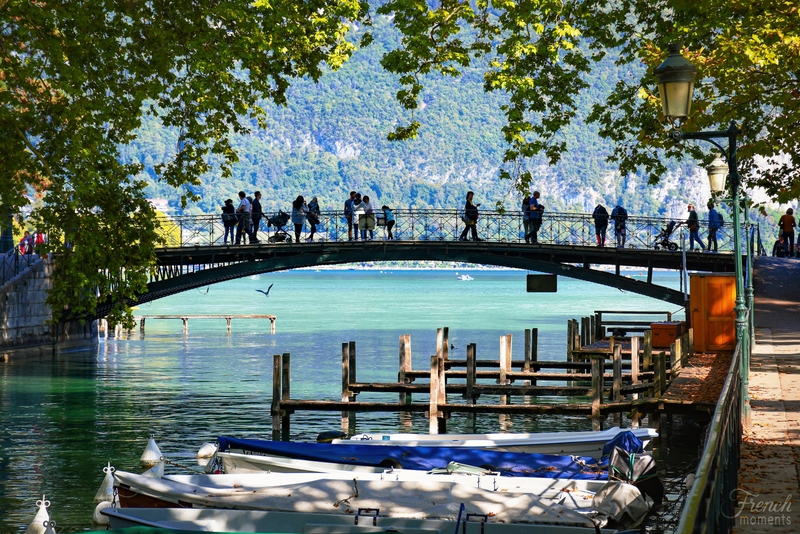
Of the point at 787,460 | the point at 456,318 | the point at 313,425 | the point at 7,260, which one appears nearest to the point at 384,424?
the point at 313,425

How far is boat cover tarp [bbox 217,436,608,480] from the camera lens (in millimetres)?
16094

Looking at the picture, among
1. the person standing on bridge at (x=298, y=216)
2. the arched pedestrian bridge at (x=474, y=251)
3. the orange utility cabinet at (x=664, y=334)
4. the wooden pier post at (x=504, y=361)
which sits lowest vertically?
the wooden pier post at (x=504, y=361)

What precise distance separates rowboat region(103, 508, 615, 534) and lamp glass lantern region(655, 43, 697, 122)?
5.35 m

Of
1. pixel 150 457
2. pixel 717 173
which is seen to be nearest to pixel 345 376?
pixel 150 457

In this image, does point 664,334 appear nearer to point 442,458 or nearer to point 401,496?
point 442,458

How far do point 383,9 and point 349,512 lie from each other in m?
11.3

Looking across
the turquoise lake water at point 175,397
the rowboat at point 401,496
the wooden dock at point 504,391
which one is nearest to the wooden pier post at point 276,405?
the wooden dock at point 504,391

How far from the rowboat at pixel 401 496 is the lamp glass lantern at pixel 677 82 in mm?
4821

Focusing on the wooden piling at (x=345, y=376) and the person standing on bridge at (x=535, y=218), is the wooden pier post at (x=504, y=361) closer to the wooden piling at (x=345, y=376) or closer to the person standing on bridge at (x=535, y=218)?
the wooden piling at (x=345, y=376)

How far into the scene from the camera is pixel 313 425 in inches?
1097

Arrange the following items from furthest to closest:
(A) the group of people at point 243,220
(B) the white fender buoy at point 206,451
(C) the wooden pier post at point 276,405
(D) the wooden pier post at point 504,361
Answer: (A) the group of people at point 243,220 < (D) the wooden pier post at point 504,361 < (C) the wooden pier post at point 276,405 < (B) the white fender buoy at point 206,451

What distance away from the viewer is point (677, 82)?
13641 millimetres

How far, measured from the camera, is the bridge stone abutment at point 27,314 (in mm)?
41906

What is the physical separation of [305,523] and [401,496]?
1.36 meters
